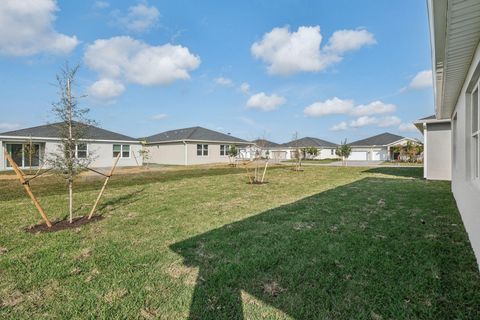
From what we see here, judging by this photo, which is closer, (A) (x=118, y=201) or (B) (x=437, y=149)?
(A) (x=118, y=201)

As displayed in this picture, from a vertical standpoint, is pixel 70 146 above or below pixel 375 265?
above

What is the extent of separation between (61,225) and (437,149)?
16.3m

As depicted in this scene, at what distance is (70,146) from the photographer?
5387 millimetres

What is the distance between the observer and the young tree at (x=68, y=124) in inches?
206

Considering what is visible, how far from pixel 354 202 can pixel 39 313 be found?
23.6 ft

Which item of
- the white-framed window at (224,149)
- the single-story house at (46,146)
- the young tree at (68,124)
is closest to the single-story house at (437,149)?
the young tree at (68,124)

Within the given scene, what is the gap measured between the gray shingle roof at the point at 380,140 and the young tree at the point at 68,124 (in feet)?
162

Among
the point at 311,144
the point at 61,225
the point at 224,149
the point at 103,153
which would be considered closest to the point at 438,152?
the point at 61,225

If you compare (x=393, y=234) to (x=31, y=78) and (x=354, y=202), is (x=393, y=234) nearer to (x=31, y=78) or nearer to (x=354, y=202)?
(x=354, y=202)

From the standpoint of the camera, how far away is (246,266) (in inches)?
131

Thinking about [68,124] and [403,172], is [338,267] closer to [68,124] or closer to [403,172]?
[68,124]

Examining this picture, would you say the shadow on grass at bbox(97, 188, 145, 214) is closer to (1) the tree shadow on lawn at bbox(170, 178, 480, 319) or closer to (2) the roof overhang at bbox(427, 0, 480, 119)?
(1) the tree shadow on lawn at bbox(170, 178, 480, 319)

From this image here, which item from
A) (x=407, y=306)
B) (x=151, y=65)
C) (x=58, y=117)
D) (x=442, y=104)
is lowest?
(x=407, y=306)

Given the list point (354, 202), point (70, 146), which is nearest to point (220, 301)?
point (70, 146)
